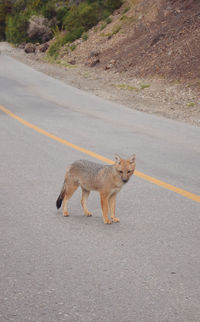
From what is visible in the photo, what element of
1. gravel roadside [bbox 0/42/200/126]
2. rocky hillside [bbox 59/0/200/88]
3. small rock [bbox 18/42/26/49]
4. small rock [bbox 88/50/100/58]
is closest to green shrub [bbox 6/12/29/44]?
small rock [bbox 18/42/26/49]

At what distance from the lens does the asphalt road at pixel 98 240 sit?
3.60m

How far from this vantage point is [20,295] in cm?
373

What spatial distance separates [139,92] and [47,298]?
13967 millimetres

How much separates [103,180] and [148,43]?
18322 millimetres

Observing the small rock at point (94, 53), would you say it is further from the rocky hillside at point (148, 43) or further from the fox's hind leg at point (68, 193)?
the fox's hind leg at point (68, 193)

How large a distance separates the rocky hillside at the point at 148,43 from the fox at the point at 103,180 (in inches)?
474

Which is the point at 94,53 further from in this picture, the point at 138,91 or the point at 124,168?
the point at 124,168

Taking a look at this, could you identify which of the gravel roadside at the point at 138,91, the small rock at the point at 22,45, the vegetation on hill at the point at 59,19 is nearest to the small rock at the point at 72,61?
the gravel roadside at the point at 138,91

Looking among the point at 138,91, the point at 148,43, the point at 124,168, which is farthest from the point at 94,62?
the point at 124,168

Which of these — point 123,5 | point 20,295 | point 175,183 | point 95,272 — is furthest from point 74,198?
point 123,5

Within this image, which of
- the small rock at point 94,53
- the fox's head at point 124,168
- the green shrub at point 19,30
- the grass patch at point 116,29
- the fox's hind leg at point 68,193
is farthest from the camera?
the green shrub at point 19,30

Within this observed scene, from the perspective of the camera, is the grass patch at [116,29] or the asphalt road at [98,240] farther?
the grass patch at [116,29]

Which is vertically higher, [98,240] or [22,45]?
[98,240]

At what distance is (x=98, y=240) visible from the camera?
488 cm
